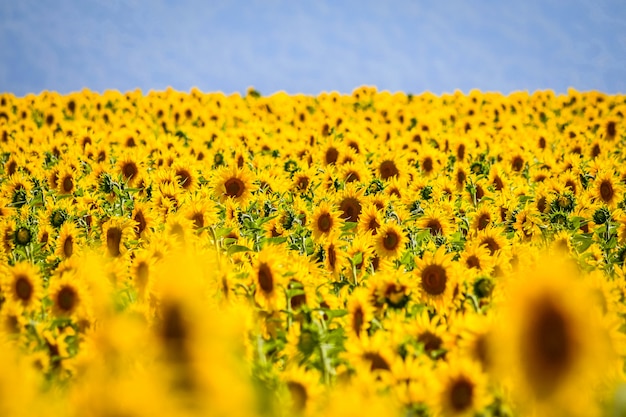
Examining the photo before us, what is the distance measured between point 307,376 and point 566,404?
1701 millimetres

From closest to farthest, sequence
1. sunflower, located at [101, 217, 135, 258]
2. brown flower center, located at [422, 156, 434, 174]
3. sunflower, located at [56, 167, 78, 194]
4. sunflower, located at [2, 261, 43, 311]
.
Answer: sunflower, located at [2, 261, 43, 311], sunflower, located at [101, 217, 135, 258], sunflower, located at [56, 167, 78, 194], brown flower center, located at [422, 156, 434, 174]

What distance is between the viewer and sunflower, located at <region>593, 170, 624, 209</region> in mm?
7664

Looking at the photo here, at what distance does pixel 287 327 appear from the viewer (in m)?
3.77

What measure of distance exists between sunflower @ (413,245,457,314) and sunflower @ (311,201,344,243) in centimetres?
183

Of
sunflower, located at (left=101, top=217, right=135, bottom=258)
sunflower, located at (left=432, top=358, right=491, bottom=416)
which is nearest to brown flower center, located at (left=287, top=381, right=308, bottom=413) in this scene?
sunflower, located at (left=432, top=358, right=491, bottom=416)

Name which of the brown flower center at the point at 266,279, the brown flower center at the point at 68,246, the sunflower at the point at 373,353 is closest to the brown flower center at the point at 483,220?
the brown flower center at the point at 266,279

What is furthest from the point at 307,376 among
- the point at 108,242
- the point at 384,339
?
the point at 108,242

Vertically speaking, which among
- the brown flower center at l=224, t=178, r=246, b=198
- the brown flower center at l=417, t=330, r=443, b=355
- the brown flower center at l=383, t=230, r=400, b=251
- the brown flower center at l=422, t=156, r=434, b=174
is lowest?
the brown flower center at l=417, t=330, r=443, b=355

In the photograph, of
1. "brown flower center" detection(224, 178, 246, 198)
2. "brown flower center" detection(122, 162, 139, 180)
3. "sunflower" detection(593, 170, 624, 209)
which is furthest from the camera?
"brown flower center" detection(122, 162, 139, 180)

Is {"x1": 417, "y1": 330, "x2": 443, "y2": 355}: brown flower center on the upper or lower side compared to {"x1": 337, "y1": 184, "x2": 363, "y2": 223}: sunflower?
lower

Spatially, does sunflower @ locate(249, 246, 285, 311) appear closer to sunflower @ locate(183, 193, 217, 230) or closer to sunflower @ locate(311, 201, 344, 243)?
sunflower @ locate(183, 193, 217, 230)

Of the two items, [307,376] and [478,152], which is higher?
[478,152]

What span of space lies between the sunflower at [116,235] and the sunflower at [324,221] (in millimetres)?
1701

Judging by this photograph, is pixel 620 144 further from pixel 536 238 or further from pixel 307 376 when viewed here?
pixel 307 376
